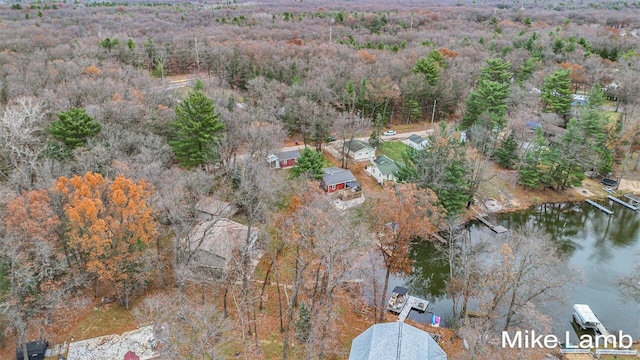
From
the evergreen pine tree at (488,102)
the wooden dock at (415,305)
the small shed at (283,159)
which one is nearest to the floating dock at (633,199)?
the evergreen pine tree at (488,102)

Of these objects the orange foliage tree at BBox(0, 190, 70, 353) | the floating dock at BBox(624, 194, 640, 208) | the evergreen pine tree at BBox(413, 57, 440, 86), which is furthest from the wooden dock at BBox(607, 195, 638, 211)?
the orange foliage tree at BBox(0, 190, 70, 353)

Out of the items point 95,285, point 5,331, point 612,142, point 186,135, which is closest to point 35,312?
point 5,331

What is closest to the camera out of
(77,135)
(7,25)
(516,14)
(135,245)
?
(135,245)

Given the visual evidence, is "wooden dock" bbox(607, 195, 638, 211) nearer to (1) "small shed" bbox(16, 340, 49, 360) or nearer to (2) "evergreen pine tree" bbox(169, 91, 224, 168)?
(2) "evergreen pine tree" bbox(169, 91, 224, 168)

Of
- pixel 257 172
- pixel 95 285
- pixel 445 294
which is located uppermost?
pixel 257 172

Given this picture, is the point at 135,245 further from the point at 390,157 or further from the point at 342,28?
the point at 342,28

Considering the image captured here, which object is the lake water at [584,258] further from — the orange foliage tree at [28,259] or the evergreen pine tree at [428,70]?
the evergreen pine tree at [428,70]

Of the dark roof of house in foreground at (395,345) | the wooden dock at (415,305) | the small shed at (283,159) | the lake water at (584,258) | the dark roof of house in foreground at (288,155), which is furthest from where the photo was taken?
the dark roof of house in foreground at (288,155)

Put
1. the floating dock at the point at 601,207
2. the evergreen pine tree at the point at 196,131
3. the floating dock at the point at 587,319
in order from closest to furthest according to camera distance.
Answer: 1. the floating dock at the point at 587,319
2. the evergreen pine tree at the point at 196,131
3. the floating dock at the point at 601,207

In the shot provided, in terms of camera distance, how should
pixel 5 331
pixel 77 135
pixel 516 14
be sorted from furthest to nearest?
pixel 516 14 < pixel 77 135 < pixel 5 331
